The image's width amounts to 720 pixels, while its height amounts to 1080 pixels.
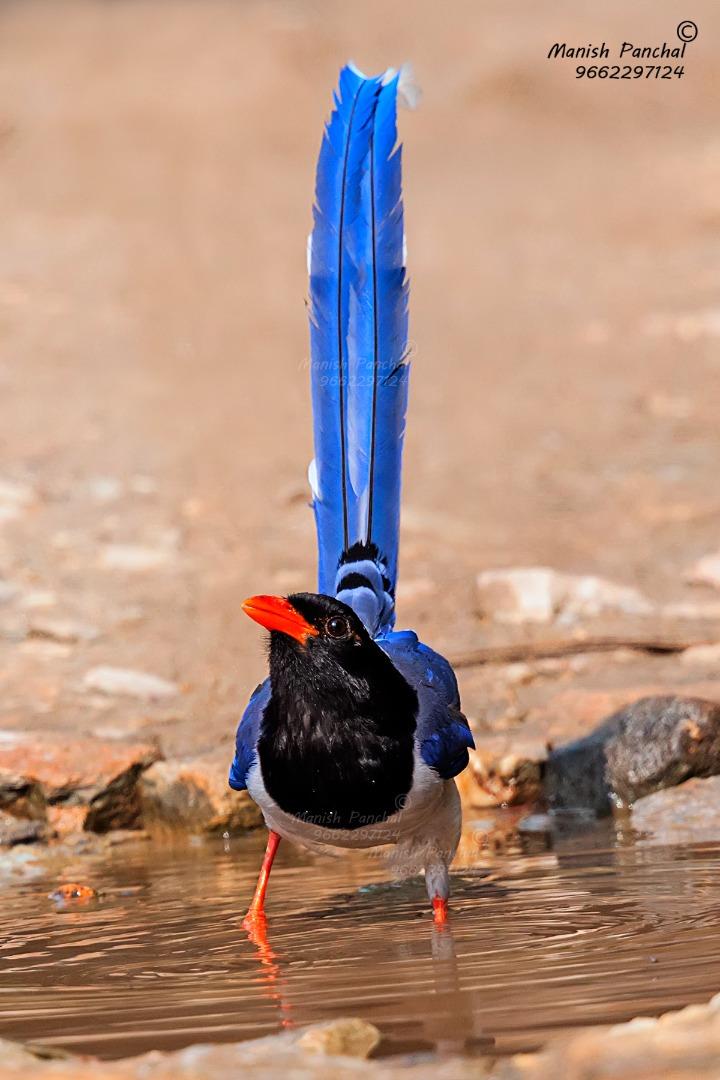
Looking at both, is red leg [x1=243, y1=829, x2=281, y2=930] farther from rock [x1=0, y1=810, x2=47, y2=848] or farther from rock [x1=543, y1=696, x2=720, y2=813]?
rock [x1=543, y1=696, x2=720, y2=813]

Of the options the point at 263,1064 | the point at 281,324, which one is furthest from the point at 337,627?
the point at 281,324

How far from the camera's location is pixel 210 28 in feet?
50.6

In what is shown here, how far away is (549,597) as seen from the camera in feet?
21.7

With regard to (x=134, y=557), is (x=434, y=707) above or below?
Answer: below

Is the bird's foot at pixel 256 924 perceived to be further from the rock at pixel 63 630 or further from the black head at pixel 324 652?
the rock at pixel 63 630

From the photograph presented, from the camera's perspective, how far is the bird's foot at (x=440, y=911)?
364cm

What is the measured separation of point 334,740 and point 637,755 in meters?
1.65

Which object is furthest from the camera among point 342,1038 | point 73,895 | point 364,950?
point 73,895

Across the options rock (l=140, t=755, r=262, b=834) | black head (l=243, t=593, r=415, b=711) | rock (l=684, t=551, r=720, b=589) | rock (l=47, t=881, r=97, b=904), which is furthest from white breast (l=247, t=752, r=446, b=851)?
rock (l=684, t=551, r=720, b=589)

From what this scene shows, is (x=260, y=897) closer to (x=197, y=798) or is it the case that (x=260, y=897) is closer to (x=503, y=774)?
(x=197, y=798)

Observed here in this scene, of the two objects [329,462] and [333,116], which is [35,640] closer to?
[329,462]

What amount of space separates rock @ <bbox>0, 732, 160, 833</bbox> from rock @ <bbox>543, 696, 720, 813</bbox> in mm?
1368

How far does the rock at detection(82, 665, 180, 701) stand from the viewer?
593 cm

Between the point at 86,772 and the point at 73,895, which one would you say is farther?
the point at 86,772
